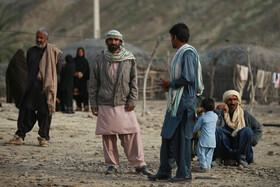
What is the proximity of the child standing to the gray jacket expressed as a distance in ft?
3.03

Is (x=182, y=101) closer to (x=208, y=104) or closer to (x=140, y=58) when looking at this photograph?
(x=208, y=104)

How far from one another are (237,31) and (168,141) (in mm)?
54516

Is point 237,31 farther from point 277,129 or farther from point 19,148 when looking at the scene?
point 19,148

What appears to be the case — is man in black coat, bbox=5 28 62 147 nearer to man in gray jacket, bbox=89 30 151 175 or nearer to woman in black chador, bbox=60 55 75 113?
man in gray jacket, bbox=89 30 151 175

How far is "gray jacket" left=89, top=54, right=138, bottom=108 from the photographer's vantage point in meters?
5.08

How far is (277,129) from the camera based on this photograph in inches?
431

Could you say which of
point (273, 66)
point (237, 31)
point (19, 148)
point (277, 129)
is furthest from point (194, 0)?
point (19, 148)

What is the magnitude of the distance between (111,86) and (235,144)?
187 centimetres

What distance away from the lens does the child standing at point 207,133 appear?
18.0ft

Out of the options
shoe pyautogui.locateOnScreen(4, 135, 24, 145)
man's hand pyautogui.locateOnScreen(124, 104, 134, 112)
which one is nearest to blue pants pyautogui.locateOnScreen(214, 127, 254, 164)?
man's hand pyautogui.locateOnScreen(124, 104, 134, 112)

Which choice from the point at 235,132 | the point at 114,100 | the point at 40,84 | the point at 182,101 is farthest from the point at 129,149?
the point at 40,84

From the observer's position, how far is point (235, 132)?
5.93 meters

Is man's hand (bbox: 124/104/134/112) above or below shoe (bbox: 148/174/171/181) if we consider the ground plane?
above

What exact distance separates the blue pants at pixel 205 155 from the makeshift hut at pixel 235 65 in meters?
14.6
